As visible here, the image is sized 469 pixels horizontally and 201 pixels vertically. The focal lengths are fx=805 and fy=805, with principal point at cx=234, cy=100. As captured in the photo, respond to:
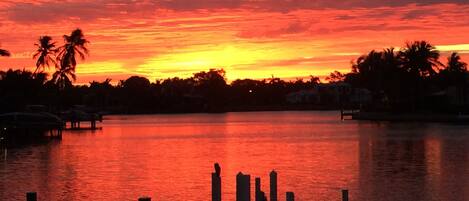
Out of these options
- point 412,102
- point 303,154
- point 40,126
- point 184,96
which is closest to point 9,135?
point 40,126

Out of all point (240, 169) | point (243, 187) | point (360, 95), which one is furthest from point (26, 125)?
point (360, 95)

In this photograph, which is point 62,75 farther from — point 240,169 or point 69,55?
point 240,169

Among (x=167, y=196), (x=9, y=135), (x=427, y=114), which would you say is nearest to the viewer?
(x=167, y=196)

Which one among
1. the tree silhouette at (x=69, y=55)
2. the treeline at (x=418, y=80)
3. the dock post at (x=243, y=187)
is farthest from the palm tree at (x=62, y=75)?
the dock post at (x=243, y=187)

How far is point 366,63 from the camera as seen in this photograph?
135m

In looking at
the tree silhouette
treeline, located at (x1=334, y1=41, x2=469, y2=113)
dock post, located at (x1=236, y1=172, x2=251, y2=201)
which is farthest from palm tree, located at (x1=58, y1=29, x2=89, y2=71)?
dock post, located at (x1=236, y1=172, x2=251, y2=201)

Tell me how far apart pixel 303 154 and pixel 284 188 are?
15.4 metres

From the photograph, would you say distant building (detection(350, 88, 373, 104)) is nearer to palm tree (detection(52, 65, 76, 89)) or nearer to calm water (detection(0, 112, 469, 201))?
palm tree (detection(52, 65, 76, 89))

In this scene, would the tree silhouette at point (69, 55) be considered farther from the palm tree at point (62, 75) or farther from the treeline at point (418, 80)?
the treeline at point (418, 80)

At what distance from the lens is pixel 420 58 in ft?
350

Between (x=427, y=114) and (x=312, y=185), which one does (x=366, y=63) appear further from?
(x=312, y=185)

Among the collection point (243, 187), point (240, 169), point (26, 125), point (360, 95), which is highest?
point (360, 95)

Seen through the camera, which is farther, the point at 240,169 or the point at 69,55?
the point at 69,55

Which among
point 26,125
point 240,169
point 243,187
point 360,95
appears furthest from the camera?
point 360,95
